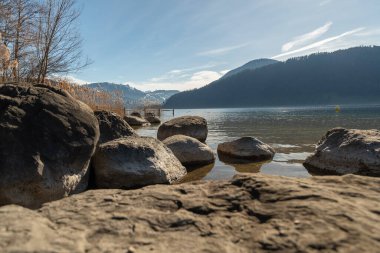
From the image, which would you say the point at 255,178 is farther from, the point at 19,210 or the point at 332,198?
the point at 19,210

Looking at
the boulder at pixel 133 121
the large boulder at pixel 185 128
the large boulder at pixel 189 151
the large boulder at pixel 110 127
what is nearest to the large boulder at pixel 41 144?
the large boulder at pixel 110 127

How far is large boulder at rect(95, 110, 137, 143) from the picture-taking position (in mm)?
8828

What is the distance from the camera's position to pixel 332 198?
233 cm

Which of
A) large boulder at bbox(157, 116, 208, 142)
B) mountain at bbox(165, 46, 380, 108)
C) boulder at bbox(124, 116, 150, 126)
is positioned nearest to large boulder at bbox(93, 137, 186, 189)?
large boulder at bbox(157, 116, 208, 142)

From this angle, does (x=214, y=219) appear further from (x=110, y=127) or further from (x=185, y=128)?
(x=185, y=128)

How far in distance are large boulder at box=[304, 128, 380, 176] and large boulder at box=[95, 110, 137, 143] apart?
18.0ft

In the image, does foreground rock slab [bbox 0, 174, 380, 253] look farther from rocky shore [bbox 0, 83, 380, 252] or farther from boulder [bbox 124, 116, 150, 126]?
boulder [bbox 124, 116, 150, 126]

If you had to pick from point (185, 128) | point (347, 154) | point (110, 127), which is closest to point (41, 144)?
point (110, 127)

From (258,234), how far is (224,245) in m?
0.24

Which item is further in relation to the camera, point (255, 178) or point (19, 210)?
point (255, 178)

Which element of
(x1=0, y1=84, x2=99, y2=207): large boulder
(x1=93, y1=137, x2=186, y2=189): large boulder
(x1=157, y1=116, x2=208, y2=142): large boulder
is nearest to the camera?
(x1=0, y1=84, x2=99, y2=207): large boulder

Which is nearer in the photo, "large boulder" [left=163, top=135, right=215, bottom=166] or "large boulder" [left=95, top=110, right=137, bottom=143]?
"large boulder" [left=95, top=110, right=137, bottom=143]

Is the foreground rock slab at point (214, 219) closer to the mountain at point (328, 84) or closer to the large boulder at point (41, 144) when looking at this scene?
the large boulder at point (41, 144)

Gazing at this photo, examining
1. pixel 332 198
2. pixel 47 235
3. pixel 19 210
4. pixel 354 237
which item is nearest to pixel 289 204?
pixel 332 198
